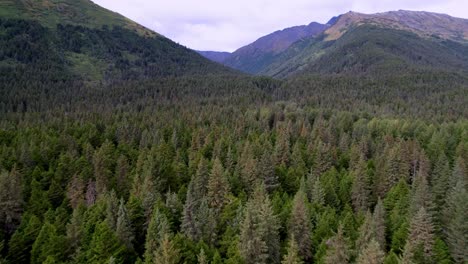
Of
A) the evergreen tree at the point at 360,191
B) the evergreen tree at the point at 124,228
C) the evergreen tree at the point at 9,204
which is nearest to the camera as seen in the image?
the evergreen tree at the point at 124,228

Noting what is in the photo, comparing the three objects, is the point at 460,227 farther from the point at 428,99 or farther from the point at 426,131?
the point at 428,99

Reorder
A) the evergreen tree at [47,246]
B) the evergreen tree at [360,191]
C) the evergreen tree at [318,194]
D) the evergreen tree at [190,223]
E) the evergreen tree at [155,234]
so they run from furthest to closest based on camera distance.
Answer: the evergreen tree at [360,191] < the evergreen tree at [318,194] < the evergreen tree at [190,223] < the evergreen tree at [47,246] < the evergreen tree at [155,234]

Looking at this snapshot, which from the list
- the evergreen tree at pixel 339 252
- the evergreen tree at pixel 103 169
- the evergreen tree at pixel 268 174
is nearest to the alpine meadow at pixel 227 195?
the evergreen tree at pixel 339 252

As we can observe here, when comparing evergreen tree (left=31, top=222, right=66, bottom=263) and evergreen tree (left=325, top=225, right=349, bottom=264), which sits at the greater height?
evergreen tree (left=325, top=225, right=349, bottom=264)

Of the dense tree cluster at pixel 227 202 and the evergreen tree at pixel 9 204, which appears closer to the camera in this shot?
the dense tree cluster at pixel 227 202

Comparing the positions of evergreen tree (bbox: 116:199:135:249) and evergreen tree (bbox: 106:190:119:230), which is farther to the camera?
evergreen tree (bbox: 106:190:119:230)

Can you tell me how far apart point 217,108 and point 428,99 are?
106158mm

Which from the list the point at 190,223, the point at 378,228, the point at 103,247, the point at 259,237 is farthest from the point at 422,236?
the point at 103,247

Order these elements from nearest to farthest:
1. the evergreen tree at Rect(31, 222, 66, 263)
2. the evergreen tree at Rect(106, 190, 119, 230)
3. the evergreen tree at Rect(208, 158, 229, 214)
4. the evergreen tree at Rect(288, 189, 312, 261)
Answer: the evergreen tree at Rect(31, 222, 66, 263) < the evergreen tree at Rect(288, 189, 312, 261) < the evergreen tree at Rect(106, 190, 119, 230) < the evergreen tree at Rect(208, 158, 229, 214)

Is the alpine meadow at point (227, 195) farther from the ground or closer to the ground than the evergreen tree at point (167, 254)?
closer to the ground

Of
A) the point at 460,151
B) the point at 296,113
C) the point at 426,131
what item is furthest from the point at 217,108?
the point at 460,151

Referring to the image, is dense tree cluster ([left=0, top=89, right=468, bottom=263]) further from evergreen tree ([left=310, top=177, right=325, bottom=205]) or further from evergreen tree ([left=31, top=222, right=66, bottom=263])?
evergreen tree ([left=310, top=177, right=325, bottom=205])

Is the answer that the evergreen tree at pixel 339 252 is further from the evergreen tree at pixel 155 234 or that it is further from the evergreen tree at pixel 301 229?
the evergreen tree at pixel 155 234

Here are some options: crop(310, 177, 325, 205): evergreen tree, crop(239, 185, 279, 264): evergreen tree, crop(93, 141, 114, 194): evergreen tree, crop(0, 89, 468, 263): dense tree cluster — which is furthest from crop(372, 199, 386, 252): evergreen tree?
crop(93, 141, 114, 194): evergreen tree
